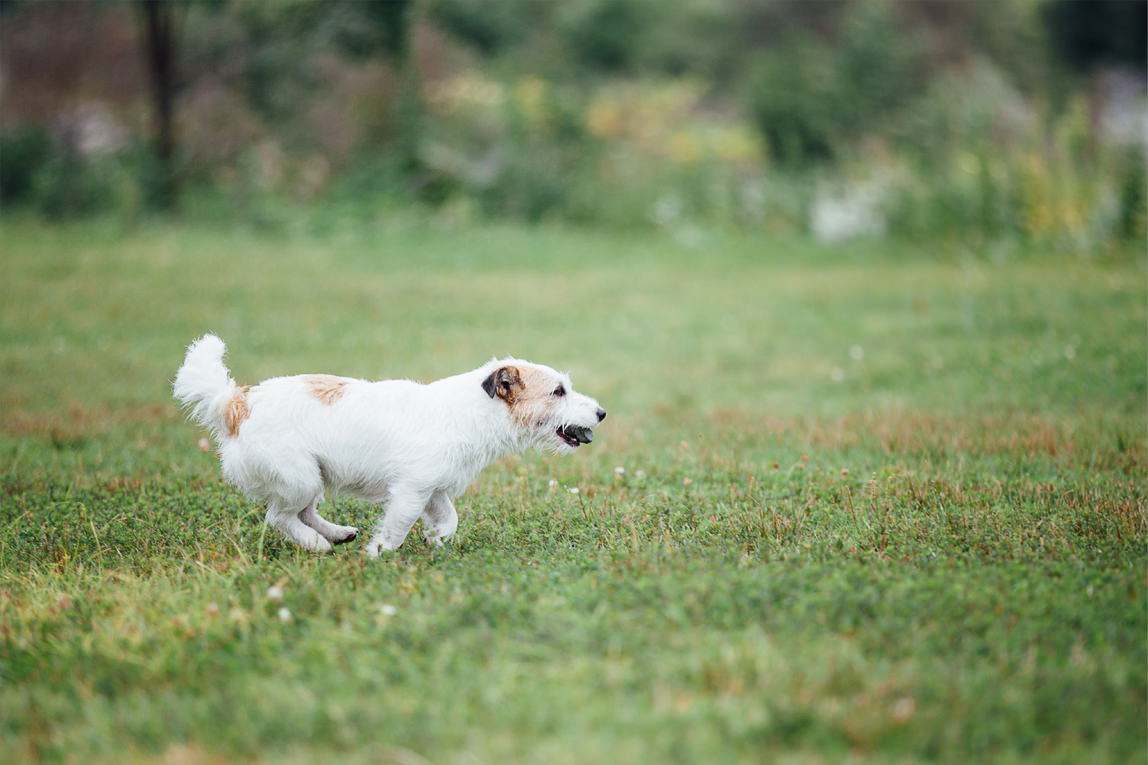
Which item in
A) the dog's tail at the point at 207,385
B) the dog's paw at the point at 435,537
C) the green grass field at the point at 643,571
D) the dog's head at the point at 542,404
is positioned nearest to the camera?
the green grass field at the point at 643,571

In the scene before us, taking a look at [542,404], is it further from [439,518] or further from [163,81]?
[163,81]

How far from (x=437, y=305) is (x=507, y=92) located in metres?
10.4

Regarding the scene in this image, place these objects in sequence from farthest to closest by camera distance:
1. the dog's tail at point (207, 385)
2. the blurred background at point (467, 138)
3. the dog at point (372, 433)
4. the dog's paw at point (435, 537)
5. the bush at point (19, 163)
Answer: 1. the bush at point (19, 163)
2. the blurred background at point (467, 138)
3. the dog's paw at point (435, 537)
4. the dog's tail at point (207, 385)
5. the dog at point (372, 433)

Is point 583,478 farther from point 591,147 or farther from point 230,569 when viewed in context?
point 591,147

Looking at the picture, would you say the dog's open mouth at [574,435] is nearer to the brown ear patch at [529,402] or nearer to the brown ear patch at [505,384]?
the brown ear patch at [529,402]

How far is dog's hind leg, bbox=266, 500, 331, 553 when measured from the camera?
4.97 m

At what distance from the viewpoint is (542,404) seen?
5.16m

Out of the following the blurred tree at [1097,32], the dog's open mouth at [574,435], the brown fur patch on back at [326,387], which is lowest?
the dog's open mouth at [574,435]

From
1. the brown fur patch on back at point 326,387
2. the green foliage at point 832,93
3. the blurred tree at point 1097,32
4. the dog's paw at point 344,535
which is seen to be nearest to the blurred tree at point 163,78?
the green foliage at point 832,93

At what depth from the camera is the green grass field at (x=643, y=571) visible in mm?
3258

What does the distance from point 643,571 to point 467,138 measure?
17.6 meters

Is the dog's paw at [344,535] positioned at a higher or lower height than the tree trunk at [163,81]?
lower

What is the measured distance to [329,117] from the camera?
2108 cm

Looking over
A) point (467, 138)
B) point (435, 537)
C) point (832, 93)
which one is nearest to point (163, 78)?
point (467, 138)
